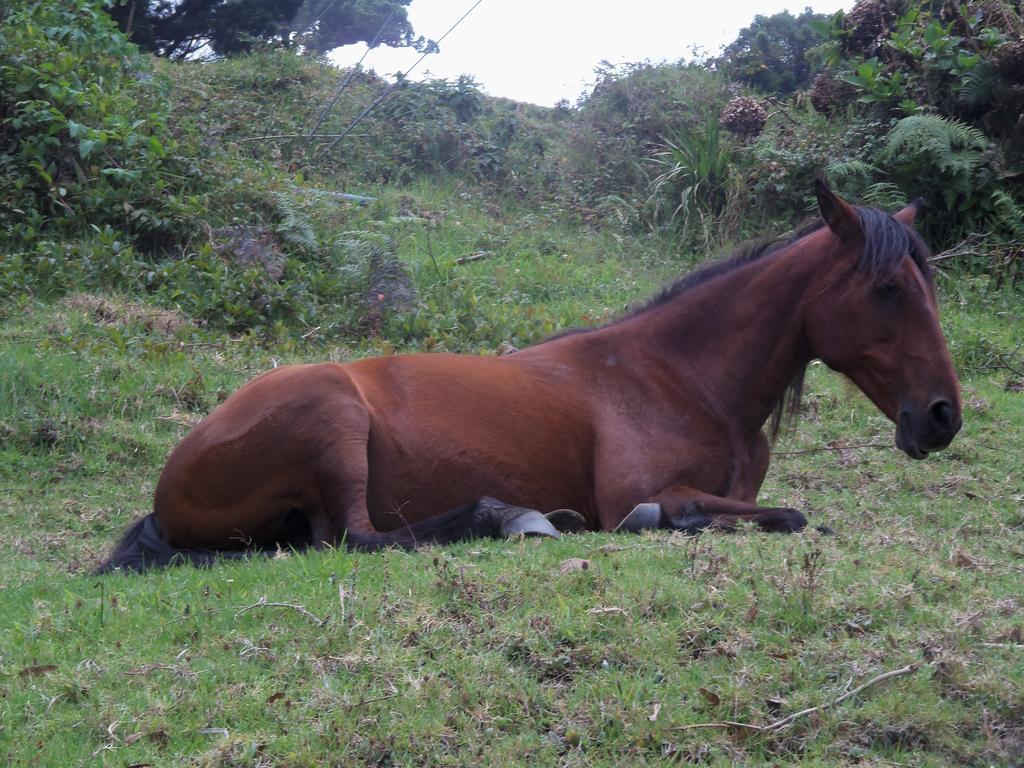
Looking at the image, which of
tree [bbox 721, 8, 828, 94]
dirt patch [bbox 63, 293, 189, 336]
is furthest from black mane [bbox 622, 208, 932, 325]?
tree [bbox 721, 8, 828, 94]

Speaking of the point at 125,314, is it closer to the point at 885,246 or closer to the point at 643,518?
the point at 643,518

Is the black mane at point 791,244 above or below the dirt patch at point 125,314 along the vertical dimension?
above

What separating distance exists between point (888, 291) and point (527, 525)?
81.5 inches

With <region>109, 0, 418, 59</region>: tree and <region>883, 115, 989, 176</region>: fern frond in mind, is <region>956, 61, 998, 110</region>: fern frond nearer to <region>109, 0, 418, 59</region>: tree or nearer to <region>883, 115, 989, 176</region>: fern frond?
<region>883, 115, 989, 176</region>: fern frond

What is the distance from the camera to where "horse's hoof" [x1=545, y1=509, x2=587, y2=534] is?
18.1 ft

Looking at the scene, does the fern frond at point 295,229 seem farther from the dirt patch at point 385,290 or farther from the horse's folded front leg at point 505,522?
the horse's folded front leg at point 505,522

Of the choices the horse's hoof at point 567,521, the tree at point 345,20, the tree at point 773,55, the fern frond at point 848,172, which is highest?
the tree at point 345,20

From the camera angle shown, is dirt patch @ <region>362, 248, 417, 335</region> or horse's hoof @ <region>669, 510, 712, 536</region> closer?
horse's hoof @ <region>669, 510, 712, 536</region>

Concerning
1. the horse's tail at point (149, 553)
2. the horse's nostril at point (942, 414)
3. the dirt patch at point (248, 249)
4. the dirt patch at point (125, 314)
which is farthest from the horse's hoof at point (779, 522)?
the dirt patch at point (248, 249)

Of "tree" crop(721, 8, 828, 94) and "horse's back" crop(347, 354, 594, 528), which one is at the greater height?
"tree" crop(721, 8, 828, 94)

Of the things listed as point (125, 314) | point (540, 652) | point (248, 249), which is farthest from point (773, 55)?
point (540, 652)

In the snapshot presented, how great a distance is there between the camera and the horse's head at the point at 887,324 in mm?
5191

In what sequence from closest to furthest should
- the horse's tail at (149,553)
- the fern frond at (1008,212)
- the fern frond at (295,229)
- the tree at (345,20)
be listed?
the horse's tail at (149,553) < the fern frond at (295,229) < the fern frond at (1008,212) < the tree at (345,20)

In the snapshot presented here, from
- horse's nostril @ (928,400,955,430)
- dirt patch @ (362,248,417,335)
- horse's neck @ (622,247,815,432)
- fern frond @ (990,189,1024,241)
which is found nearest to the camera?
horse's nostril @ (928,400,955,430)
